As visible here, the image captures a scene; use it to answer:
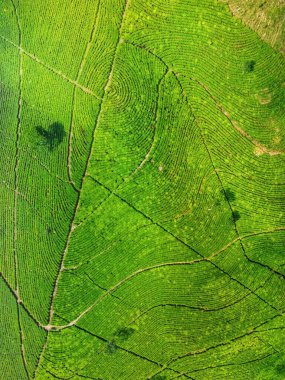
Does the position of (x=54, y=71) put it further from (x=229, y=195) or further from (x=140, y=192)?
(x=229, y=195)

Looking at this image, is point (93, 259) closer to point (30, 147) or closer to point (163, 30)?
point (30, 147)

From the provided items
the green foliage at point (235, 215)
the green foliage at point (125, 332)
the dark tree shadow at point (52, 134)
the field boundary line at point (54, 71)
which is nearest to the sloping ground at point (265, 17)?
the field boundary line at point (54, 71)

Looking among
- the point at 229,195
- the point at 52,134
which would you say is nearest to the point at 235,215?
the point at 229,195

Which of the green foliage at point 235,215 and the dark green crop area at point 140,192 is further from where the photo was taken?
the green foliage at point 235,215

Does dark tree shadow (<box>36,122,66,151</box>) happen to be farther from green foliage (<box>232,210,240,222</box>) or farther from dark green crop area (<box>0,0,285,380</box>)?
green foliage (<box>232,210,240,222</box>)

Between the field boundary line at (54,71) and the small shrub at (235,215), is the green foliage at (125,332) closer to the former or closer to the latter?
the small shrub at (235,215)

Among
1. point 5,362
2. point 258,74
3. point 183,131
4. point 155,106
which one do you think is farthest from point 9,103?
point 5,362
